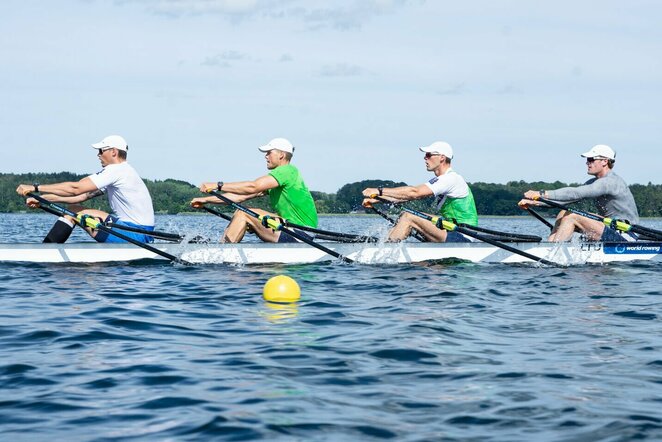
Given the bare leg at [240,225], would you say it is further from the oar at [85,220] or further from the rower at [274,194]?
the oar at [85,220]

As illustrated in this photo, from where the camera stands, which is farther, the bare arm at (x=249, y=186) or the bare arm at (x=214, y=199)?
the bare arm at (x=214, y=199)

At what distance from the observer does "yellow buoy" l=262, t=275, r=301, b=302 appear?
1071 cm

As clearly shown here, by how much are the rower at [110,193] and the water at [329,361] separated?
180 cm

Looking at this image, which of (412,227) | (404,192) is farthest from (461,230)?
(404,192)

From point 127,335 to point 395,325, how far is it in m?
2.57

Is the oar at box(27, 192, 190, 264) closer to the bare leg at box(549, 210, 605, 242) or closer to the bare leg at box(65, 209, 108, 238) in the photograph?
the bare leg at box(65, 209, 108, 238)

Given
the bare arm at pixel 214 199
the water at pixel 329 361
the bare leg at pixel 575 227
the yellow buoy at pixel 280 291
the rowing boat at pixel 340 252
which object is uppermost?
the bare arm at pixel 214 199

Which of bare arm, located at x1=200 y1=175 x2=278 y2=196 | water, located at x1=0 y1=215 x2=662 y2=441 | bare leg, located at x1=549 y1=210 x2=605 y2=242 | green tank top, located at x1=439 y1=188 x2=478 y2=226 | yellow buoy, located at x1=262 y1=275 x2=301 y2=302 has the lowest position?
water, located at x1=0 y1=215 x2=662 y2=441

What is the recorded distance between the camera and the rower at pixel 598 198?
15.2 meters

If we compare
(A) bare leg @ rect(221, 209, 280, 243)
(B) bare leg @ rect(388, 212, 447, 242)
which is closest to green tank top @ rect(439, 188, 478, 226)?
(B) bare leg @ rect(388, 212, 447, 242)

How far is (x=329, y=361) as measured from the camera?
7.21 metres

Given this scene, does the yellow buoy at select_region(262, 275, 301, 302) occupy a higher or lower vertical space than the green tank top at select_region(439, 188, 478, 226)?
lower

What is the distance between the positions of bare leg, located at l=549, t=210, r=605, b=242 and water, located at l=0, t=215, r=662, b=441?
306cm

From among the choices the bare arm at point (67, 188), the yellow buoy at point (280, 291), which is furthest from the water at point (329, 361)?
the bare arm at point (67, 188)
